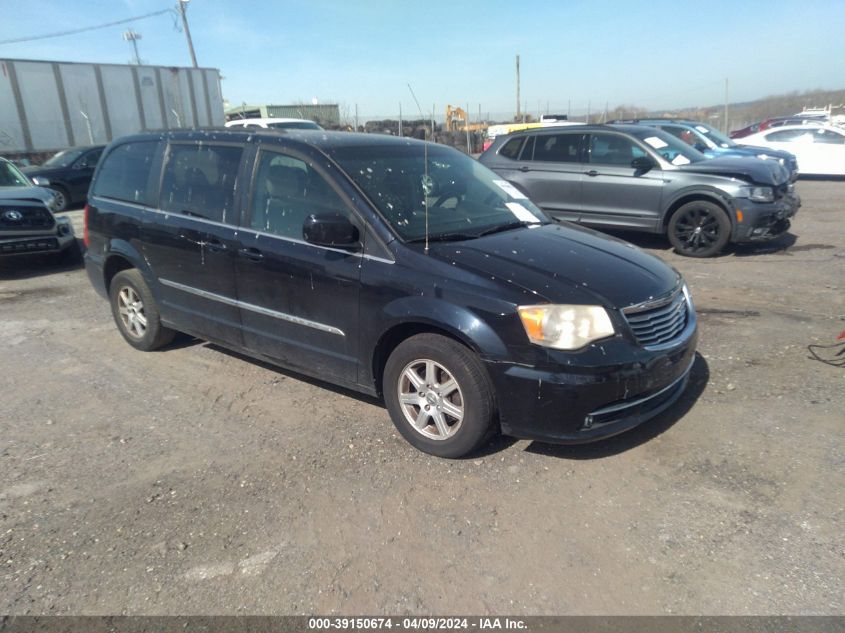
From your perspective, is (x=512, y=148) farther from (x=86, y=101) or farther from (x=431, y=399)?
(x=86, y=101)

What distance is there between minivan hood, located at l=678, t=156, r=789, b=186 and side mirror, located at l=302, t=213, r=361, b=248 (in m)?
6.20

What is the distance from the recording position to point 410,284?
10.8 feet

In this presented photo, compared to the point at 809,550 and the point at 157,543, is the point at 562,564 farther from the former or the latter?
the point at 157,543

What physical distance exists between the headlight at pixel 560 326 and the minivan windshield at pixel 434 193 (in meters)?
0.84

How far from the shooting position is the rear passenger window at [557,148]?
899cm

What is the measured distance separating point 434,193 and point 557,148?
19.0 ft

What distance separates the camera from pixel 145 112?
24.8m

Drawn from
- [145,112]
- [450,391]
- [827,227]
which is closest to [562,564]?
[450,391]

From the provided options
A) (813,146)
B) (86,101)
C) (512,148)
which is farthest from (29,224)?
(813,146)

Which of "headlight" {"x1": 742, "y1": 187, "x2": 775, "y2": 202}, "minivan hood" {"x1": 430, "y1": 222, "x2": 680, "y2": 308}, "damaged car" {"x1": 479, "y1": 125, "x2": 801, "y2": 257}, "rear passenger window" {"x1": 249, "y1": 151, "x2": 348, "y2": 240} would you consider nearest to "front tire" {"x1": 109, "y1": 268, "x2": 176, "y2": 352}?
"rear passenger window" {"x1": 249, "y1": 151, "x2": 348, "y2": 240}

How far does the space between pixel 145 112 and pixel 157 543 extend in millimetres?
26033

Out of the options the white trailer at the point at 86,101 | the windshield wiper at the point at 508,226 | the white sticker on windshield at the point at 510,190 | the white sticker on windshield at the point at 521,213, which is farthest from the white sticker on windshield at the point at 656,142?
the white trailer at the point at 86,101

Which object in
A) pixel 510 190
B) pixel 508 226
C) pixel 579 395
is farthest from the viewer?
pixel 510 190

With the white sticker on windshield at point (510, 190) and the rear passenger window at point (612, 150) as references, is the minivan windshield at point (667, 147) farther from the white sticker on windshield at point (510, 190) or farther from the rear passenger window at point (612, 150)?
the white sticker on windshield at point (510, 190)
